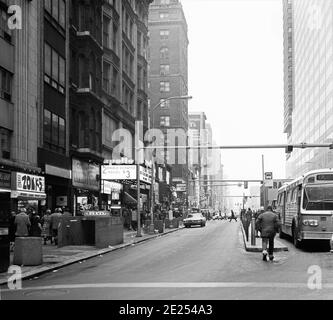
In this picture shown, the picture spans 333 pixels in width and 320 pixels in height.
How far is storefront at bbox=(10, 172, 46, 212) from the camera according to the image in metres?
27.6

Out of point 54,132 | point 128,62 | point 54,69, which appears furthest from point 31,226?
point 128,62

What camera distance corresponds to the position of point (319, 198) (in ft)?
74.8

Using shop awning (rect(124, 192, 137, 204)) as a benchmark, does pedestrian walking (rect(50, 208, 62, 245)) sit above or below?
below

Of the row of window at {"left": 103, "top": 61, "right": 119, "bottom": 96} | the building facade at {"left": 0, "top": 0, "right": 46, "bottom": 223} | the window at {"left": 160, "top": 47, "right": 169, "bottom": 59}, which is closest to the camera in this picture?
the building facade at {"left": 0, "top": 0, "right": 46, "bottom": 223}

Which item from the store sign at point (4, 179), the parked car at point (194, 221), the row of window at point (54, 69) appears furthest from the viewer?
the parked car at point (194, 221)

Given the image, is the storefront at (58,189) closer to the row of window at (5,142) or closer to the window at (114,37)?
the row of window at (5,142)

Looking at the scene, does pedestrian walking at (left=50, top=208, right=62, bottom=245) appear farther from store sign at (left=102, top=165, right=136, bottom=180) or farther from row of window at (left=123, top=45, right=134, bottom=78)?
row of window at (left=123, top=45, right=134, bottom=78)

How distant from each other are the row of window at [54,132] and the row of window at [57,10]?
602 centimetres

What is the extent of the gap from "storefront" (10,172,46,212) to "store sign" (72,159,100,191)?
224 inches

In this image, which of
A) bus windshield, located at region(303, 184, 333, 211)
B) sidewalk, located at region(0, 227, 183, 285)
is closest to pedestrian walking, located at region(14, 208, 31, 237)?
sidewalk, located at region(0, 227, 183, 285)

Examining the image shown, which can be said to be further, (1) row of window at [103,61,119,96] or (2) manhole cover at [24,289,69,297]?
(1) row of window at [103,61,119,96]

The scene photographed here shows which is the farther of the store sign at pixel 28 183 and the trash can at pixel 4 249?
the store sign at pixel 28 183

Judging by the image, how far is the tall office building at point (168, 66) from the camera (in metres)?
126

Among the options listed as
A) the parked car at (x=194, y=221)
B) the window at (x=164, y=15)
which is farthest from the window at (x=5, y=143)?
the window at (x=164, y=15)
